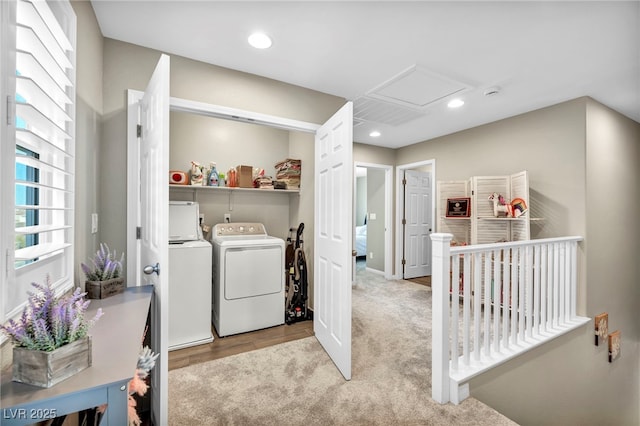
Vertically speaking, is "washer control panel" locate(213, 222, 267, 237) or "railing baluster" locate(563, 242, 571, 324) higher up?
"washer control panel" locate(213, 222, 267, 237)

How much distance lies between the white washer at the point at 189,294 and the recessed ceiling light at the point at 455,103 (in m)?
3.05

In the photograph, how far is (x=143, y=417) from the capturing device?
1.71 m

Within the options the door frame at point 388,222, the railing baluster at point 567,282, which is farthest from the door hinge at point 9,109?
the door frame at point 388,222

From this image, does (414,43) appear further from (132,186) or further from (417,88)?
(132,186)

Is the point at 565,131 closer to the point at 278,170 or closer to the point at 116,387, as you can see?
the point at 278,170

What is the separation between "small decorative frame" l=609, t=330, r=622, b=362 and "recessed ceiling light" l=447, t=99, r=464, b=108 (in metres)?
3.24

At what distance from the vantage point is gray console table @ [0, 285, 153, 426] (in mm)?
679

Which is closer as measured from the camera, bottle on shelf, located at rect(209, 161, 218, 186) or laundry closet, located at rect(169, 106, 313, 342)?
laundry closet, located at rect(169, 106, 313, 342)

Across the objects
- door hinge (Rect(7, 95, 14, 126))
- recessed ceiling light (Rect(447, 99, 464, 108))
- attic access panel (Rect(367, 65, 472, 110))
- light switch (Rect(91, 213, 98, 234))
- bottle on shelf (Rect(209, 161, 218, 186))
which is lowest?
light switch (Rect(91, 213, 98, 234))

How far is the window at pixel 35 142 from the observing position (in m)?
0.81

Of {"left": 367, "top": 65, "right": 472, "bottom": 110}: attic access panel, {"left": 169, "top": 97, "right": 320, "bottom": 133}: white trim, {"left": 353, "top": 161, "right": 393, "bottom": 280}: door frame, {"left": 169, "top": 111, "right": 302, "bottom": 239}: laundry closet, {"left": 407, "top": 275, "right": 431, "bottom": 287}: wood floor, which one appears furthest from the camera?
{"left": 353, "top": 161, "right": 393, "bottom": 280}: door frame

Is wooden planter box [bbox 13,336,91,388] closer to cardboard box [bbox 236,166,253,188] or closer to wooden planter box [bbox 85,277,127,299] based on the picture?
wooden planter box [bbox 85,277,127,299]

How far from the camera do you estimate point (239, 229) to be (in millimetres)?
3434

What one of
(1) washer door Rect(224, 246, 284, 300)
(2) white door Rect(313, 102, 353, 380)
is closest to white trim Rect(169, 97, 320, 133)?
(2) white door Rect(313, 102, 353, 380)
